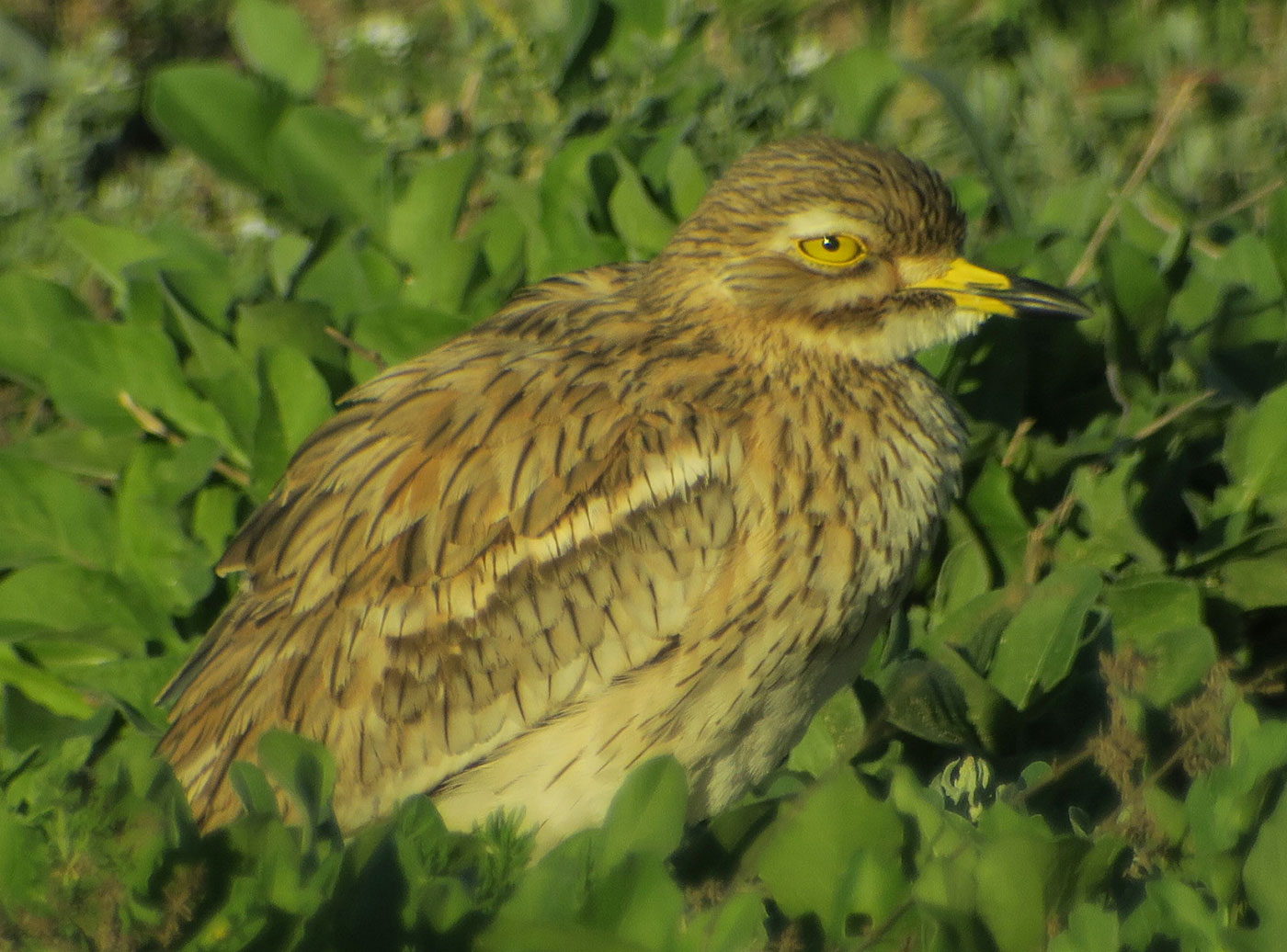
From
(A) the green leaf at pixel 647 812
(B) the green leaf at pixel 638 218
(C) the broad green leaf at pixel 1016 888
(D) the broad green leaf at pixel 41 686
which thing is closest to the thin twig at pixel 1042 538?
(B) the green leaf at pixel 638 218

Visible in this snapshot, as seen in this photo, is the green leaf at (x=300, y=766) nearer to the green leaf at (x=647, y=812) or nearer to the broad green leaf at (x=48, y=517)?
the green leaf at (x=647, y=812)

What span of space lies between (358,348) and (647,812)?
247cm

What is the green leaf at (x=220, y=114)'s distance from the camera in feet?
19.2

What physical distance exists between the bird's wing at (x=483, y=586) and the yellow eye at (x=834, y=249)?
494 mm


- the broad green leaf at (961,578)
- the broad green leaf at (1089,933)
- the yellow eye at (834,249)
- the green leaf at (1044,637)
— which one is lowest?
the broad green leaf at (961,578)

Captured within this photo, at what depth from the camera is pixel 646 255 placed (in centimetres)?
541

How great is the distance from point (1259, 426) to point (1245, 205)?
132 centimetres

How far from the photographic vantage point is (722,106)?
6.22 m

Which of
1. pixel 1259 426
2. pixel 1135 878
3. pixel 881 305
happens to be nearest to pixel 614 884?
pixel 1135 878

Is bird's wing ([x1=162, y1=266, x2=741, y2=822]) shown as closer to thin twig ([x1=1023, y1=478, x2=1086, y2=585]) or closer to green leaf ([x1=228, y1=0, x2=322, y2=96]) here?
thin twig ([x1=1023, y1=478, x2=1086, y2=585])

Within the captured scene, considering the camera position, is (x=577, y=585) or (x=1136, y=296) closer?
(x=577, y=585)

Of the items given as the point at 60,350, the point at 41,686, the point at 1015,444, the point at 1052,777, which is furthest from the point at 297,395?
the point at 1052,777

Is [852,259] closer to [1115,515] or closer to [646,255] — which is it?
[1115,515]

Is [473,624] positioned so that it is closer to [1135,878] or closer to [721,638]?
[721,638]
